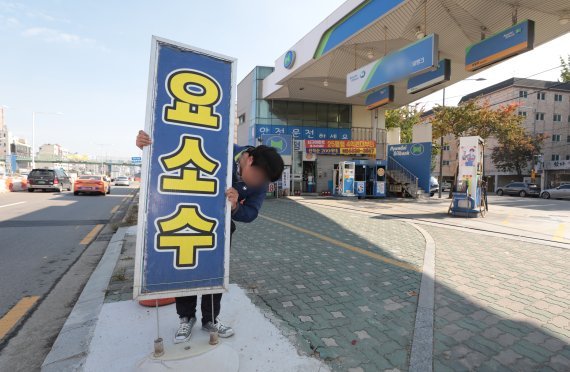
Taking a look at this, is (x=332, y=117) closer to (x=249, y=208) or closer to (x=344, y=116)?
(x=344, y=116)

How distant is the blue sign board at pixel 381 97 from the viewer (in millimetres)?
12490

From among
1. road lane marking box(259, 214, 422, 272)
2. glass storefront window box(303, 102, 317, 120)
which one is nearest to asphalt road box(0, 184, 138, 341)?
road lane marking box(259, 214, 422, 272)

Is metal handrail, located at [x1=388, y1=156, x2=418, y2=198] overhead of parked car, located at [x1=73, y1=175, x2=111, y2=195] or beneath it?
overhead

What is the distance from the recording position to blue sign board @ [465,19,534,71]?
7.77 meters

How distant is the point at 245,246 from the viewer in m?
6.02

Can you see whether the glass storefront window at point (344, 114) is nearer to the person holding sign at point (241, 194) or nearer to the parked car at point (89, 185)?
the parked car at point (89, 185)

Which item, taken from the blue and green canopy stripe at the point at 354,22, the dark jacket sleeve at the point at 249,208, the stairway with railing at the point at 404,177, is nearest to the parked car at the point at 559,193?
the stairway with railing at the point at 404,177

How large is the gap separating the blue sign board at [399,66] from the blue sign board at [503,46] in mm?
1162

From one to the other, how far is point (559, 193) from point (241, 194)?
32530mm

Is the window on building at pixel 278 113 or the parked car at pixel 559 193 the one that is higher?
the window on building at pixel 278 113

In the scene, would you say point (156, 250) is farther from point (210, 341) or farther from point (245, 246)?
point (245, 246)

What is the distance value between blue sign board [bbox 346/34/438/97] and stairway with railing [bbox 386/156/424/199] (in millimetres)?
10336

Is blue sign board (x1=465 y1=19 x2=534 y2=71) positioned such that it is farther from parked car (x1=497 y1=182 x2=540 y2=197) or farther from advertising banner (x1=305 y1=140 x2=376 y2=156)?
parked car (x1=497 y1=182 x2=540 y2=197)

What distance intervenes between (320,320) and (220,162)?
6.08 feet
